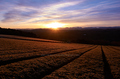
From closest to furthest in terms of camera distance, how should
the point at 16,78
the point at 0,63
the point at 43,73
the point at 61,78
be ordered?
the point at 16,78, the point at 61,78, the point at 43,73, the point at 0,63

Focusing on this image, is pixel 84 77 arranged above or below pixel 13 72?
below

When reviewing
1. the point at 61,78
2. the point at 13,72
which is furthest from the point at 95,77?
the point at 13,72

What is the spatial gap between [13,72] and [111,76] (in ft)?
8.77

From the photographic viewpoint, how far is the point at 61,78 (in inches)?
98.4

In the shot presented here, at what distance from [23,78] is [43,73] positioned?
1.96 ft

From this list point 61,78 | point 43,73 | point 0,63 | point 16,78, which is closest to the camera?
point 16,78

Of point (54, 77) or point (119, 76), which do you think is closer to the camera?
point (54, 77)

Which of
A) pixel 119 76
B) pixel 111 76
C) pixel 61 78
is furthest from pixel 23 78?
pixel 119 76

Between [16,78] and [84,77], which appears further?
[84,77]

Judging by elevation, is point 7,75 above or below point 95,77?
above

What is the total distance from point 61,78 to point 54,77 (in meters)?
0.18

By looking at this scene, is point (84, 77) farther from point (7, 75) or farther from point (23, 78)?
point (7, 75)

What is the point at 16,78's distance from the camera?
2275 millimetres

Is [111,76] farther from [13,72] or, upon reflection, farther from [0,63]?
[0,63]
